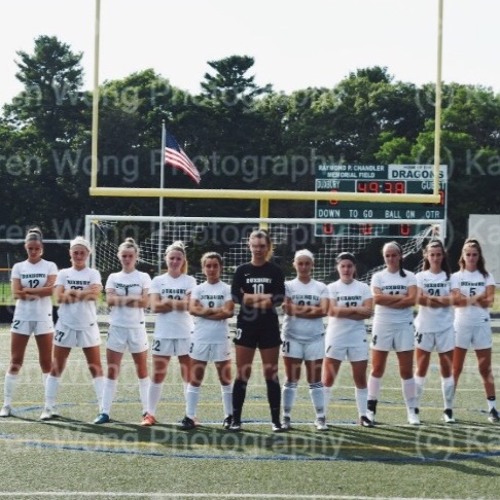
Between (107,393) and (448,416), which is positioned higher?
(107,393)

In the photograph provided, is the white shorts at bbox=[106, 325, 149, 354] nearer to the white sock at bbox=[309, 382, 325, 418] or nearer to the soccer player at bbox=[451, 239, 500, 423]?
the white sock at bbox=[309, 382, 325, 418]

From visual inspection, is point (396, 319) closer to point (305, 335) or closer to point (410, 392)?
point (410, 392)

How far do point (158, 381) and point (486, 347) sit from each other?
308 cm

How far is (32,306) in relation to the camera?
352 inches

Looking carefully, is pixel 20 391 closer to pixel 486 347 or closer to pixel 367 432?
pixel 367 432

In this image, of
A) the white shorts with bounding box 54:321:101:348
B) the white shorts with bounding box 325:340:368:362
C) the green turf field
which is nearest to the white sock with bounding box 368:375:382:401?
the green turf field

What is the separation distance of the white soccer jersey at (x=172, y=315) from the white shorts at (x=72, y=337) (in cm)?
71

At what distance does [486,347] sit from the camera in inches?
348

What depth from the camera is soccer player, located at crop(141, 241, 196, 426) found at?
831cm

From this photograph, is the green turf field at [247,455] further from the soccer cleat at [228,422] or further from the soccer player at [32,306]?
the soccer player at [32,306]

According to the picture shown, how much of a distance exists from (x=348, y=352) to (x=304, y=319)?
54cm

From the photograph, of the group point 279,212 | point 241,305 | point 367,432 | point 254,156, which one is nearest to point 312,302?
point 241,305

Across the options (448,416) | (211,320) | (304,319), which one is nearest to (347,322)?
(304,319)

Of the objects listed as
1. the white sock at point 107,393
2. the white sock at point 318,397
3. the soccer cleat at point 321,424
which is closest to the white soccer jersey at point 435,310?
the white sock at point 318,397
